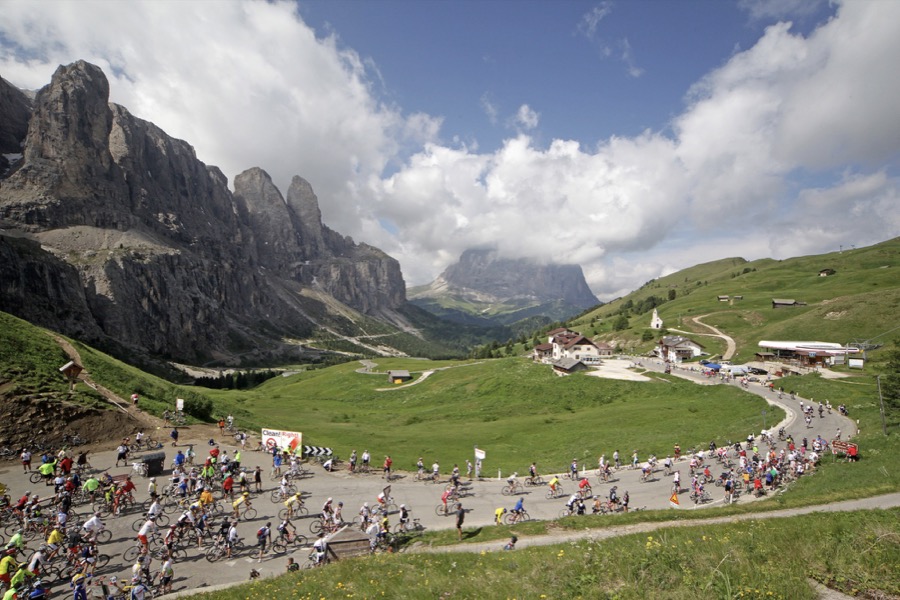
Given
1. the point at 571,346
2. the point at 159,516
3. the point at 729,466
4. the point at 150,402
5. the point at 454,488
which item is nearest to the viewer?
the point at 159,516

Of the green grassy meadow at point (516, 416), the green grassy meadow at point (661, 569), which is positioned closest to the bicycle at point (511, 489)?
the green grassy meadow at point (516, 416)

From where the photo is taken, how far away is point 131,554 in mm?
26078

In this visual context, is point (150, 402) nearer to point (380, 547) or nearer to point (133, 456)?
point (133, 456)

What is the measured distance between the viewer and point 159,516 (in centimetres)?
2942

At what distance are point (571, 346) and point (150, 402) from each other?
108 m

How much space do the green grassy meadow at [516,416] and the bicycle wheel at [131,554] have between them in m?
26.1

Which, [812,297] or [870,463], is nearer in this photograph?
[870,463]

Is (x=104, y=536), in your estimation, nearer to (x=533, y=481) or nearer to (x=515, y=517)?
(x=515, y=517)

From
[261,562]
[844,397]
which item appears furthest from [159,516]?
[844,397]

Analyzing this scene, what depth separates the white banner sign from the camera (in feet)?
151

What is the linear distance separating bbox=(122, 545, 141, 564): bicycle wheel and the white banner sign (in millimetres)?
19138

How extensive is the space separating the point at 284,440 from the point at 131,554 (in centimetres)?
2041

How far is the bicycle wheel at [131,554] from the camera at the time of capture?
2569 cm

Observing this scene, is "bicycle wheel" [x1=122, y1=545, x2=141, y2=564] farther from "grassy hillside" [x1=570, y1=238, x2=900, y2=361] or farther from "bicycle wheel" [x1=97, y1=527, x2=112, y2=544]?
"grassy hillside" [x1=570, y1=238, x2=900, y2=361]
